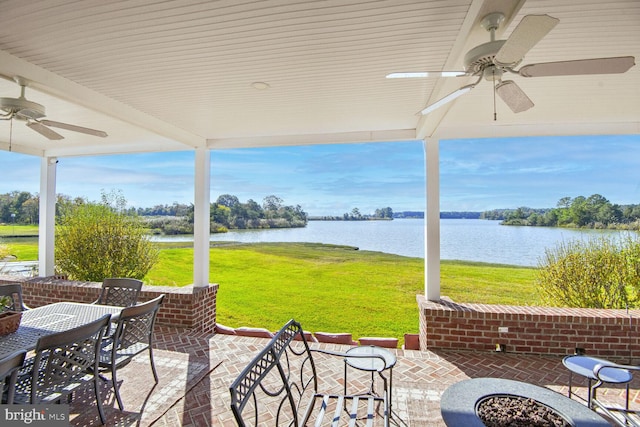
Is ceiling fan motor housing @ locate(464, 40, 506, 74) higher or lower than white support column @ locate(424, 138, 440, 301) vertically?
higher

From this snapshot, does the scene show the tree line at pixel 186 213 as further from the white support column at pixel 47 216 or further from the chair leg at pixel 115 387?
the chair leg at pixel 115 387

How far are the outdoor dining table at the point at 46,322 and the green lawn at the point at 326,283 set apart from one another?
4.80m

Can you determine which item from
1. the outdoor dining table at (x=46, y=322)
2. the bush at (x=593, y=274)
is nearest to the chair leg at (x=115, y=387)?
the outdoor dining table at (x=46, y=322)

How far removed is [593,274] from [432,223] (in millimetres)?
3462

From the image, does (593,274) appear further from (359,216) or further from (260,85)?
(260,85)

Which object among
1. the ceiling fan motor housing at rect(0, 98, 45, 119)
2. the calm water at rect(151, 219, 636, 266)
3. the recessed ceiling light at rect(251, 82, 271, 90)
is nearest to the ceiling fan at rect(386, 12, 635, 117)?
the recessed ceiling light at rect(251, 82, 271, 90)

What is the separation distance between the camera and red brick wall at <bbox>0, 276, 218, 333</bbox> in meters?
4.32

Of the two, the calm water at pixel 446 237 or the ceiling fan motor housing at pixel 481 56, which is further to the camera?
the calm water at pixel 446 237

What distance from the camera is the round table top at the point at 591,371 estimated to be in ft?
7.17

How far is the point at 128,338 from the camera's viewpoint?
105 inches

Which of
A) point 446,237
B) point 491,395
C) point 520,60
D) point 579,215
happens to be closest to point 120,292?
point 491,395

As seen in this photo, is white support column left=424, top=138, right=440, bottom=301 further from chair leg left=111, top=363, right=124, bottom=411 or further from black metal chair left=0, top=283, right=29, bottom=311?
black metal chair left=0, top=283, right=29, bottom=311

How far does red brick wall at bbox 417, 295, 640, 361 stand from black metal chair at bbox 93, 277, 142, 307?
3597 millimetres

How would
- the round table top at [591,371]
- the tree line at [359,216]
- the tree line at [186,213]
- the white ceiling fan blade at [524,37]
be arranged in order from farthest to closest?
the tree line at [359,216] < the tree line at [186,213] < the round table top at [591,371] < the white ceiling fan blade at [524,37]
